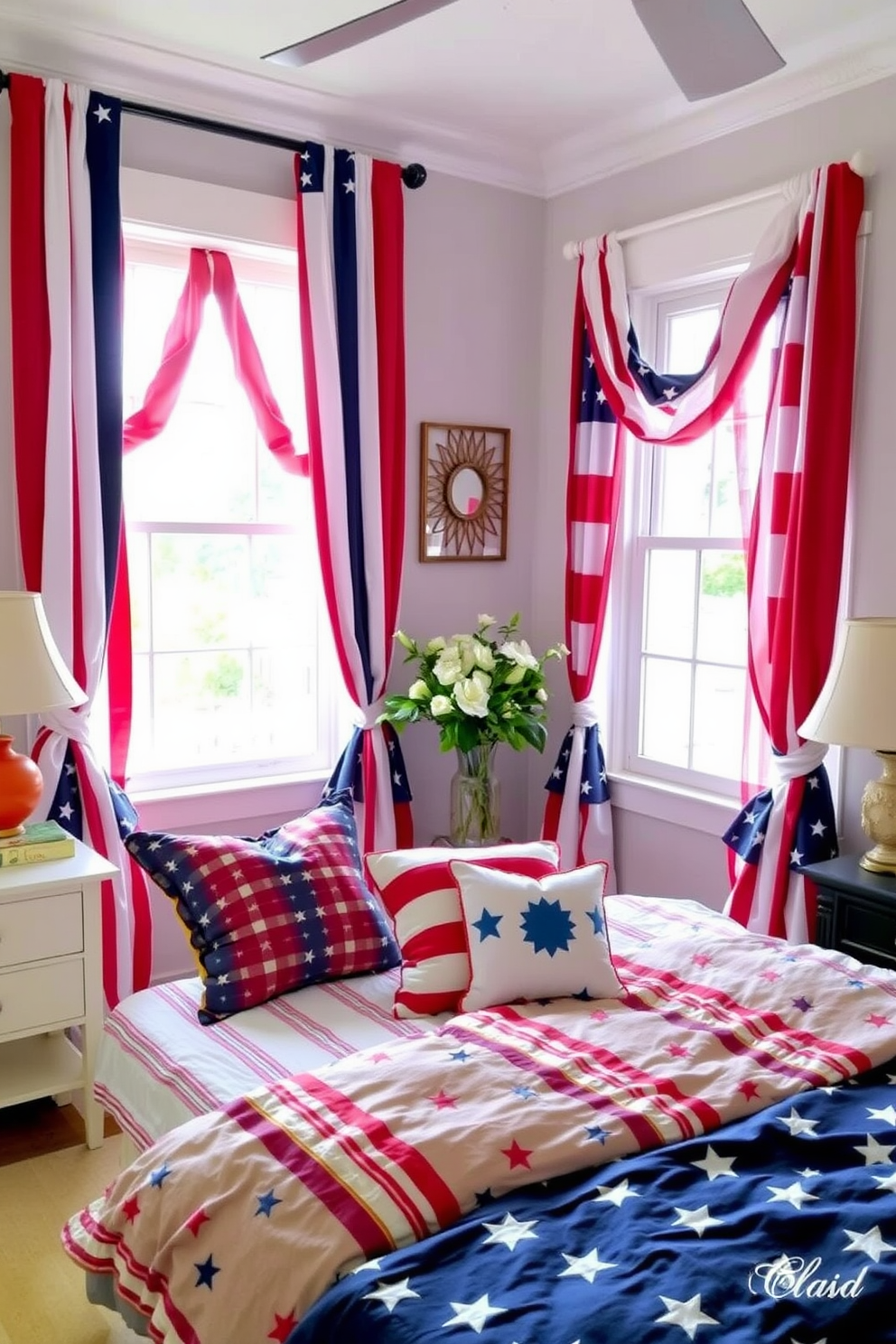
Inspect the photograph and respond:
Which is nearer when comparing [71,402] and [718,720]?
[71,402]

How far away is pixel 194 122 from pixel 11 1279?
9.37ft

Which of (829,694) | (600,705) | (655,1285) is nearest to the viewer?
(655,1285)

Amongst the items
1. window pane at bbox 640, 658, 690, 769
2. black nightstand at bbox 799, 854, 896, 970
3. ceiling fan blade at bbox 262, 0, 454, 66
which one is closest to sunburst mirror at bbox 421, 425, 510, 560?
window pane at bbox 640, 658, 690, 769

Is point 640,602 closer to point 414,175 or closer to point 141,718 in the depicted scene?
point 414,175

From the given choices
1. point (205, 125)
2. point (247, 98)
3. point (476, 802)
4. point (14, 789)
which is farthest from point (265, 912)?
point (247, 98)

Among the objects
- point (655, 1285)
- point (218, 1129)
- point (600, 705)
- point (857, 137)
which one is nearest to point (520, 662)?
→ point (600, 705)

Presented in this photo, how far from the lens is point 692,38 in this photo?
1820 millimetres

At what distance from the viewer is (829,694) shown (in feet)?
8.82

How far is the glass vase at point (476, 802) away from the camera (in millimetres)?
3508

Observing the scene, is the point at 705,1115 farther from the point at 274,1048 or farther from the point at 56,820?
A: the point at 56,820

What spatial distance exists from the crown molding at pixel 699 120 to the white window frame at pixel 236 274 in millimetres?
1007

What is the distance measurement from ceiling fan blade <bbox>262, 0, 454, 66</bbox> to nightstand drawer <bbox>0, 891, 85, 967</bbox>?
6.01 feet

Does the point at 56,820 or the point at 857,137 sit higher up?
the point at 857,137

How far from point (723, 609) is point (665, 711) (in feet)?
1.35
